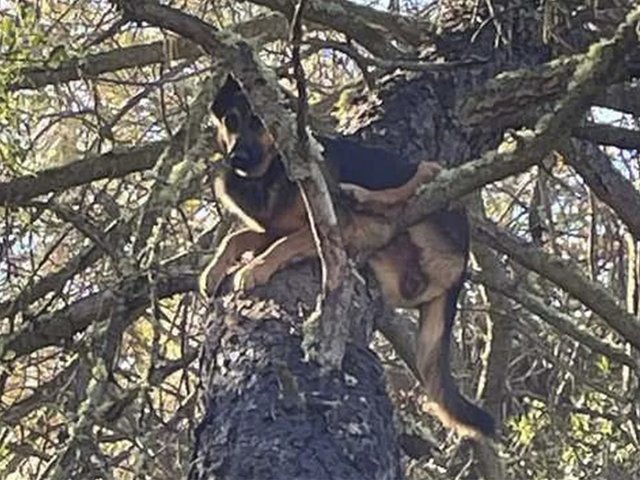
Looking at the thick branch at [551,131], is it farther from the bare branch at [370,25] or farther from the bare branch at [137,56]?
the bare branch at [370,25]

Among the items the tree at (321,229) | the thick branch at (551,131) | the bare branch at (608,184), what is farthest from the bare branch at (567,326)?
the thick branch at (551,131)

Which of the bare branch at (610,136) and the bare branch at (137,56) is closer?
the bare branch at (137,56)

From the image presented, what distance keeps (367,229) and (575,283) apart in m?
0.74

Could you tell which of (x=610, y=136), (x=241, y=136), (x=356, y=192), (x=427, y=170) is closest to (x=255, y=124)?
(x=241, y=136)

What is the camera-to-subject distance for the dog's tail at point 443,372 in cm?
391

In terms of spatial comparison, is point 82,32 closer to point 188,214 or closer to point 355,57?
point 188,214

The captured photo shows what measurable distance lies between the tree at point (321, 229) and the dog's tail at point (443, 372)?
102 mm

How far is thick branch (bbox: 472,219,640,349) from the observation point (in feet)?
12.5

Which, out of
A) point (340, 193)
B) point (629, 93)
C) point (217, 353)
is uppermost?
point (629, 93)

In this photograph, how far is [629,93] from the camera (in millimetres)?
4047

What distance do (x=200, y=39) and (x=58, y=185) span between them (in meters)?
1.12

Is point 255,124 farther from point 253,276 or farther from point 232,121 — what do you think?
point 253,276

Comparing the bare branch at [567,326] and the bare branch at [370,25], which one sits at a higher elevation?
the bare branch at [370,25]

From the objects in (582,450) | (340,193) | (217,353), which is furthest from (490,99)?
(582,450)
